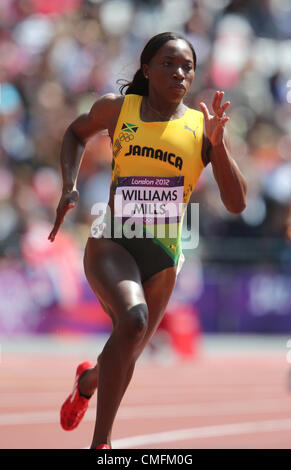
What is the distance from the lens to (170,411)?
7.98m

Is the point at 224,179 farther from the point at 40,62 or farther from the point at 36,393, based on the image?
the point at 40,62

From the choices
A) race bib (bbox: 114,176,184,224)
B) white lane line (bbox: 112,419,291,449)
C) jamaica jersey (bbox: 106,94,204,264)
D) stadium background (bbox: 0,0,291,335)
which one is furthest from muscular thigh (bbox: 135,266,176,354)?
stadium background (bbox: 0,0,291,335)

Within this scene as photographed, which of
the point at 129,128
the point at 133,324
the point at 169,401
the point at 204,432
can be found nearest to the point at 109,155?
the point at 169,401

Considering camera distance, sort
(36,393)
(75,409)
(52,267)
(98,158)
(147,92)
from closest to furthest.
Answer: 1. (147,92)
2. (75,409)
3. (36,393)
4. (52,267)
5. (98,158)

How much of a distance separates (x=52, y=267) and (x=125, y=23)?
478cm

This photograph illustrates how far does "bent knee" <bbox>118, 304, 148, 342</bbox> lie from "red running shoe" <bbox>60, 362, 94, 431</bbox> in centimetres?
125

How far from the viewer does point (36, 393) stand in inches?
351

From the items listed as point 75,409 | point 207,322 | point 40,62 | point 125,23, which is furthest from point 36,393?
point 125,23

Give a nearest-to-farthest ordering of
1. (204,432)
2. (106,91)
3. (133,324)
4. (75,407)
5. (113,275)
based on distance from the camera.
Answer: (133,324) → (113,275) → (75,407) → (204,432) → (106,91)

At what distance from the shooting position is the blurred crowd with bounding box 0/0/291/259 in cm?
1306

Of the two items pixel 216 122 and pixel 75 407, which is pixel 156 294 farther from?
pixel 75 407

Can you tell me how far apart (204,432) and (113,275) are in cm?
250

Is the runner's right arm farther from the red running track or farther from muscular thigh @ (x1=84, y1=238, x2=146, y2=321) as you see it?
the red running track

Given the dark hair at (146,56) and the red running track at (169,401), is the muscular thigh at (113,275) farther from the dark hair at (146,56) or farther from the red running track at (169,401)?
the red running track at (169,401)
